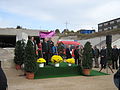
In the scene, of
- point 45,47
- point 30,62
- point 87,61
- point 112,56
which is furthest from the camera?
point 112,56

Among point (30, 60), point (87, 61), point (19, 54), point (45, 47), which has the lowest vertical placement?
point (87, 61)

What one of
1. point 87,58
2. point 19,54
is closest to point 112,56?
point 87,58

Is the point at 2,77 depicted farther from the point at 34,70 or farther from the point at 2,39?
the point at 2,39

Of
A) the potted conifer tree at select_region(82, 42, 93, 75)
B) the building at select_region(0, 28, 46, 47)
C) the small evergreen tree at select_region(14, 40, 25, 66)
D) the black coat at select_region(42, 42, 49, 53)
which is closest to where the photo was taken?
the potted conifer tree at select_region(82, 42, 93, 75)

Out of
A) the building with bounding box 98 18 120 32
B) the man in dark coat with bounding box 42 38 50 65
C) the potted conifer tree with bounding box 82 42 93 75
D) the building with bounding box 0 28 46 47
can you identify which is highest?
the building with bounding box 98 18 120 32

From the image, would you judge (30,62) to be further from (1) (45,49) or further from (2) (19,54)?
(2) (19,54)

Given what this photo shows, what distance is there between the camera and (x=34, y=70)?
932 cm

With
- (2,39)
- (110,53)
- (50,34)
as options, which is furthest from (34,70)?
(2,39)

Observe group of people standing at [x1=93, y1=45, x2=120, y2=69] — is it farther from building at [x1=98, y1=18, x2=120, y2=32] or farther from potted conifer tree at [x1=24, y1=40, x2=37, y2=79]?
building at [x1=98, y1=18, x2=120, y2=32]

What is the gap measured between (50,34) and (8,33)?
612cm

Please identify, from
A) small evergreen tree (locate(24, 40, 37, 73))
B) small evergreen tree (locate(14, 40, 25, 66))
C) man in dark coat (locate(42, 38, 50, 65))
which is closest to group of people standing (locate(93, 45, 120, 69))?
man in dark coat (locate(42, 38, 50, 65))

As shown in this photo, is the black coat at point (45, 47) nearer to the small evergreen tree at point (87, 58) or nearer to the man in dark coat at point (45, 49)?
the man in dark coat at point (45, 49)

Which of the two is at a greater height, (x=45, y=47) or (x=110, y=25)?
(x=110, y=25)

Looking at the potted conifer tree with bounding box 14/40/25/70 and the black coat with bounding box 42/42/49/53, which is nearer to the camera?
the black coat with bounding box 42/42/49/53
